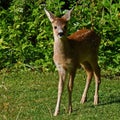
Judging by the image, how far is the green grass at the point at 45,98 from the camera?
8648mm

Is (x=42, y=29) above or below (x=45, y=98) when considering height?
above

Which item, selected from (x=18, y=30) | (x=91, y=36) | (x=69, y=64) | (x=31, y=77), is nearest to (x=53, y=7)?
(x=18, y=30)

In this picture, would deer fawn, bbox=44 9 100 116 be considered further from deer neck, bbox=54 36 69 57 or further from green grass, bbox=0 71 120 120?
green grass, bbox=0 71 120 120

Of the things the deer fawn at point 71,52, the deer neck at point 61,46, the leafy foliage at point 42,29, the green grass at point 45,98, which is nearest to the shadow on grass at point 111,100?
the green grass at point 45,98

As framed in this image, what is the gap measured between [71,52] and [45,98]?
133 centimetres

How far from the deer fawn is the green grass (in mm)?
251

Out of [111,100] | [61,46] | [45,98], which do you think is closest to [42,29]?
[45,98]

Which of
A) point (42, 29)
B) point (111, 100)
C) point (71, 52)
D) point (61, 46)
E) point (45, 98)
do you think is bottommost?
→ point (111, 100)

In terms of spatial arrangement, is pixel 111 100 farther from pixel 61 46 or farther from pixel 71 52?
pixel 61 46

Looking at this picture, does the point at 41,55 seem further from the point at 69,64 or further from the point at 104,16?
the point at 69,64

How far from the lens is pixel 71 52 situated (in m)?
9.01

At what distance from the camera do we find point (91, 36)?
9750 millimetres

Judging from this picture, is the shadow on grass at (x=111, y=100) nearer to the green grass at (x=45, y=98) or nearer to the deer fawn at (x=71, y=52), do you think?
the green grass at (x=45, y=98)

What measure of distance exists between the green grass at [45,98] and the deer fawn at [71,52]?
0.25 m
